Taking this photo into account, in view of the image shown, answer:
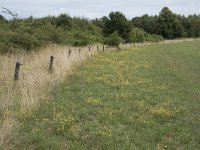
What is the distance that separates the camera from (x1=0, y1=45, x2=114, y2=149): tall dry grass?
9.73 metres

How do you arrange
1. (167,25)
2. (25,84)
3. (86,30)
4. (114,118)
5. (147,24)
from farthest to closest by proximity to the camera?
(147,24), (167,25), (86,30), (25,84), (114,118)

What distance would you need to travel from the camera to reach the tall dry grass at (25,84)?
9734 mm

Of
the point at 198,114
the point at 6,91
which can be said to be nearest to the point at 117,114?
the point at 198,114

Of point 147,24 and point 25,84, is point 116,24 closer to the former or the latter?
point 25,84

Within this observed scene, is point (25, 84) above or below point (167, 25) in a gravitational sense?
below

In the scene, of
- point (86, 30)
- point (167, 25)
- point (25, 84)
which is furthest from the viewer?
point (167, 25)

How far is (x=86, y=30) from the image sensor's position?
5500 centimetres

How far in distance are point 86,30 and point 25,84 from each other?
41813 mm

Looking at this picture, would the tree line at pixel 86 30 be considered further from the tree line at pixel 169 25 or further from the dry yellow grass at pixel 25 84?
the dry yellow grass at pixel 25 84

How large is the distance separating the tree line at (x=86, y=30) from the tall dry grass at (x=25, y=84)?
6.04 feet

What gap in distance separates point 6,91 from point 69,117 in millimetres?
2896

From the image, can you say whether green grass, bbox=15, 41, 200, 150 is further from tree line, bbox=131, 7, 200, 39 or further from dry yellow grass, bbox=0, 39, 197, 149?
tree line, bbox=131, 7, 200, 39

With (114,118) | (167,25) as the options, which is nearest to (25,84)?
(114,118)

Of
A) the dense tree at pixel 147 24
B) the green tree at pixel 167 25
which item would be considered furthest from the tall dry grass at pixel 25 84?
the dense tree at pixel 147 24
